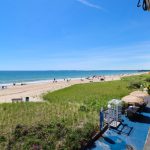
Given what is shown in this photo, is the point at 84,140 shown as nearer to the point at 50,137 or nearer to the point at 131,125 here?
the point at 50,137

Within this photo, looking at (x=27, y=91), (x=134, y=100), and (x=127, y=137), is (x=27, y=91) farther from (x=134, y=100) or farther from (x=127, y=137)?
(x=127, y=137)

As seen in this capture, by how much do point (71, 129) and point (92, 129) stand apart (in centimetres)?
173

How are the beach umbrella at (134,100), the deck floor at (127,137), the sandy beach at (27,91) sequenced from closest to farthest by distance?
the deck floor at (127,137)
the beach umbrella at (134,100)
the sandy beach at (27,91)

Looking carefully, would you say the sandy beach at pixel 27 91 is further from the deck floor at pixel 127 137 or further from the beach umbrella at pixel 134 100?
the deck floor at pixel 127 137

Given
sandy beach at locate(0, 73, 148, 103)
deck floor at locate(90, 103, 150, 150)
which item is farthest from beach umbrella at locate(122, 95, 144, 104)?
sandy beach at locate(0, 73, 148, 103)

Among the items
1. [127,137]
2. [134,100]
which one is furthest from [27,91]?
[127,137]

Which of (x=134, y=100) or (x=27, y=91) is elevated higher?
(x=134, y=100)

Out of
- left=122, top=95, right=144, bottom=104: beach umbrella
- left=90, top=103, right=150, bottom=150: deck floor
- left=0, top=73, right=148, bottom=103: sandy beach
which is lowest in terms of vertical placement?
left=0, top=73, right=148, bottom=103: sandy beach

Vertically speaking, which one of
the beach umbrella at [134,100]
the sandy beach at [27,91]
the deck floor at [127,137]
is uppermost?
the beach umbrella at [134,100]

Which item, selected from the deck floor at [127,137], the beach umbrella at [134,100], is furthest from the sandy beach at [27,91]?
the deck floor at [127,137]

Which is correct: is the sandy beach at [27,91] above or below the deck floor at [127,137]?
below

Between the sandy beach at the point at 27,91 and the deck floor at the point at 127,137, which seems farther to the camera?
the sandy beach at the point at 27,91

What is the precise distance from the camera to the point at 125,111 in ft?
70.1

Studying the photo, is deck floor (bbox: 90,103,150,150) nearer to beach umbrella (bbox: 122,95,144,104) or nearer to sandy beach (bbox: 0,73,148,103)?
beach umbrella (bbox: 122,95,144,104)
